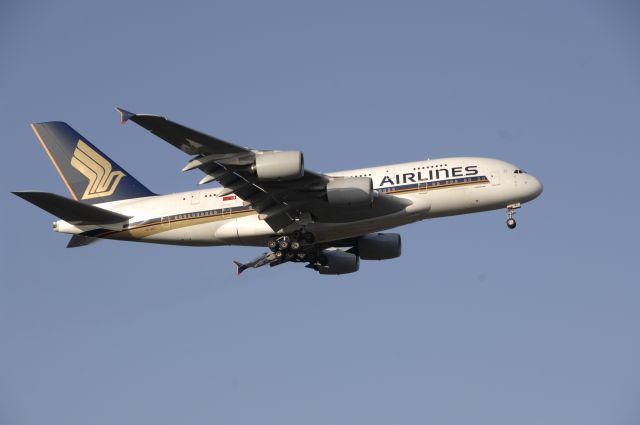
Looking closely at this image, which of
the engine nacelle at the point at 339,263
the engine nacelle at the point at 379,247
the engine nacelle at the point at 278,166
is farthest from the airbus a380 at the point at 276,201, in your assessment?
the engine nacelle at the point at 379,247

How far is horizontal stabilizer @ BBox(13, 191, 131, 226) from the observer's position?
44.6 meters

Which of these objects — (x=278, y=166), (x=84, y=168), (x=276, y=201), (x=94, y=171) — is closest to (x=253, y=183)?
(x=276, y=201)

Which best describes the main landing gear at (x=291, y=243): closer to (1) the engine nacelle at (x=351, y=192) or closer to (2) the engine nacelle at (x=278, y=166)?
(1) the engine nacelle at (x=351, y=192)

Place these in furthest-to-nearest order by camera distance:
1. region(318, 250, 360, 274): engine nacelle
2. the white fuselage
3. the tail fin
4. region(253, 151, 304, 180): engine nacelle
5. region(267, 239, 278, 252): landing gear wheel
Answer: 1. region(318, 250, 360, 274): engine nacelle
2. the tail fin
3. region(267, 239, 278, 252): landing gear wheel
4. the white fuselage
5. region(253, 151, 304, 180): engine nacelle

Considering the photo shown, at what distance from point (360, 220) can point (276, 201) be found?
4.00 metres

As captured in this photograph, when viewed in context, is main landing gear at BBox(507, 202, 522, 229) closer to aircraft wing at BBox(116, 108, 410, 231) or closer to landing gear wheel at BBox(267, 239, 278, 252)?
aircraft wing at BBox(116, 108, 410, 231)

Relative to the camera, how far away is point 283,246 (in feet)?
156

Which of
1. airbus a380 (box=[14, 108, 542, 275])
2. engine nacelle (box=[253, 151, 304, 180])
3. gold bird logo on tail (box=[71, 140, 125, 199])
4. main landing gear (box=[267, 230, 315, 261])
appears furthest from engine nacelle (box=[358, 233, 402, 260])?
gold bird logo on tail (box=[71, 140, 125, 199])

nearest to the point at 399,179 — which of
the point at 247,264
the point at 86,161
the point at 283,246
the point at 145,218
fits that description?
the point at 283,246

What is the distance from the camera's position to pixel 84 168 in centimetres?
5234

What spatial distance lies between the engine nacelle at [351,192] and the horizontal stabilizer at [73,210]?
11.2m

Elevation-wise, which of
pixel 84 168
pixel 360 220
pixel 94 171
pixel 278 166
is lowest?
pixel 360 220

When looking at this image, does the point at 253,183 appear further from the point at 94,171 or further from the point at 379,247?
the point at 94,171

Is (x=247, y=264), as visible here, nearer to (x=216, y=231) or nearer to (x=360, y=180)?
(x=216, y=231)
